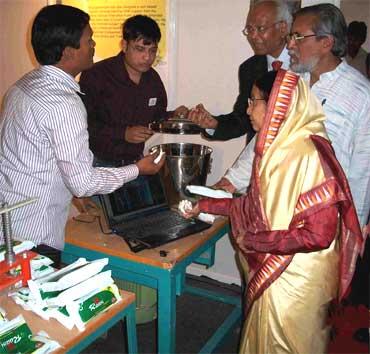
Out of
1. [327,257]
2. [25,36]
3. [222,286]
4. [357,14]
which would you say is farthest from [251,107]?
[25,36]

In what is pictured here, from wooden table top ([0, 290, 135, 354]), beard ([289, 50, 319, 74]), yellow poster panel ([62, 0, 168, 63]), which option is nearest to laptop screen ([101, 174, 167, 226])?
wooden table top ([0, 290, 135, 354])

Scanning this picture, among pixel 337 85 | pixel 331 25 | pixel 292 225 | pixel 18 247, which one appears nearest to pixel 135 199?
pixel 18 247

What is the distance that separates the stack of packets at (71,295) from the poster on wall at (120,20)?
170 centimetres

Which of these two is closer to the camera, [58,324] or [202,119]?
[58,324]

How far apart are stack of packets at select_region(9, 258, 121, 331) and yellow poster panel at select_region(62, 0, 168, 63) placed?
1.78 m

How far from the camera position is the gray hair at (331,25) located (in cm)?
169

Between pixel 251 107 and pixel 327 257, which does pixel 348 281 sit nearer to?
pixel 327 257

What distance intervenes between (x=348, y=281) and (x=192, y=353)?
102 centimetres

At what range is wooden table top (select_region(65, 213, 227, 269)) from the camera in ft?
4.79

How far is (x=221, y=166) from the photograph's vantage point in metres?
2.62

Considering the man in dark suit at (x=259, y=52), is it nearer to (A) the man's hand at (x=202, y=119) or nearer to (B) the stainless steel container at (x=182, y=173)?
(A) the man's hand at (x=202, y=119)

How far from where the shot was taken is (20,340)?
975 mm

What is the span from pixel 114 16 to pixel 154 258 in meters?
1.84

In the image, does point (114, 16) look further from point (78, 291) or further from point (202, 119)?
point (78, 291)
